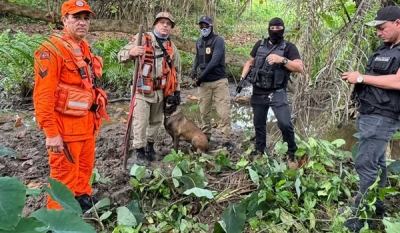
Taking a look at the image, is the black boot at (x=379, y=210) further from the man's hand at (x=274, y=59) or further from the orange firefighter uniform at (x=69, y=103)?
the orange firefighter uniform at (x=69, y=103)

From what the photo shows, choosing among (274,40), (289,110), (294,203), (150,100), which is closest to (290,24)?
(274,40)

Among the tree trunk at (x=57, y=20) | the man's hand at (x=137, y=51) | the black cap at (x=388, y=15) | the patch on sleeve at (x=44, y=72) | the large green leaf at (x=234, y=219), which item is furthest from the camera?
the tree trunk at (x=57, y=20)

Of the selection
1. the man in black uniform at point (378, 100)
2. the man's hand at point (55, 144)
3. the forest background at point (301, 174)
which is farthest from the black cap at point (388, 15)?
the man's hand at point (55, 144)

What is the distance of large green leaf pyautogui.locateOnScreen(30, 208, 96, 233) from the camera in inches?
78.9

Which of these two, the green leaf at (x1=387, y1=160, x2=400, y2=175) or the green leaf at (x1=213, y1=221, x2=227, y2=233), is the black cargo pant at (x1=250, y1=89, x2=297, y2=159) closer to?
the green leaf at (x1=387, y1=160, x2=400, y2=175)

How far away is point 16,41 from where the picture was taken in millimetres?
2416

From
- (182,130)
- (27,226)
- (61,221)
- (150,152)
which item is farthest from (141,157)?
(27,226)

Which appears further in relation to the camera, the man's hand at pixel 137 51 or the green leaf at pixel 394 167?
the man's hand at pixel 137 51

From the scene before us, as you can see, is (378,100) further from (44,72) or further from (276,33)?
(44,72)

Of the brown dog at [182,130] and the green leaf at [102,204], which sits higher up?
the brown dog at [182,130]

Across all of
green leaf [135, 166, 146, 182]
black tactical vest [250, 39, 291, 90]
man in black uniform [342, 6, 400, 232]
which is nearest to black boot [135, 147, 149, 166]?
green leaf [135, 166, 146, 182]

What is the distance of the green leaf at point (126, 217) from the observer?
378 centimetres

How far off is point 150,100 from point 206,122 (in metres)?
1.40

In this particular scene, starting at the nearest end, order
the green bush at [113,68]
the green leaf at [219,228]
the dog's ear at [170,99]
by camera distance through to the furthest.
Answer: the green leaf at [219,228], the dog's ear at [170,99], the green bush at [113,68]
